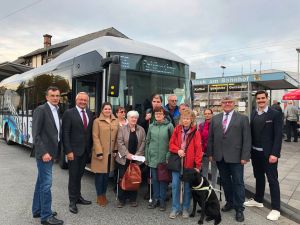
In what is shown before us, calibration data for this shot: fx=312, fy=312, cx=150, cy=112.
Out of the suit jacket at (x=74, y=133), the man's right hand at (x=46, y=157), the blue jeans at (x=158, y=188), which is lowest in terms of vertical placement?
the blue jeans at (x=158, y=188)

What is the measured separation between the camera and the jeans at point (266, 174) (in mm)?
4914

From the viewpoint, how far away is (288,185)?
6.68 m

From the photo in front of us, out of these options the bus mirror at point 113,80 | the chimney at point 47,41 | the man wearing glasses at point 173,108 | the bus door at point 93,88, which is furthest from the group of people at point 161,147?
the chimney at point 47,41

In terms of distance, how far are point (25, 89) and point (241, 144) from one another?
8.43 m

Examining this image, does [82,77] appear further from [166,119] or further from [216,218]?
[216,218]

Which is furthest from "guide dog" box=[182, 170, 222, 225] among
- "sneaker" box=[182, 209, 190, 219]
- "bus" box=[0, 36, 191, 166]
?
"bus" box=[0, 36, 191, 166]

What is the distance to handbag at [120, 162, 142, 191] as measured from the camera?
511cm

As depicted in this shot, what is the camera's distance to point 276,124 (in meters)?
4.82

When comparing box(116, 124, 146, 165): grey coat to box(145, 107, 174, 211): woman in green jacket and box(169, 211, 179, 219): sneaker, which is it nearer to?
box(145, 107, 174, 211): woman in green jacket

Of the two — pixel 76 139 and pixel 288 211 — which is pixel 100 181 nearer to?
pixel 76 139

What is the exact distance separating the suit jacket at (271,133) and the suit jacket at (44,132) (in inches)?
125

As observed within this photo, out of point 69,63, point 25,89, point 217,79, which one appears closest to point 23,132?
point 25,89

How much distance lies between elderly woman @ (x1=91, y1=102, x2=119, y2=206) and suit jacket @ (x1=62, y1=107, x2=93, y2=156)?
0.21 meters

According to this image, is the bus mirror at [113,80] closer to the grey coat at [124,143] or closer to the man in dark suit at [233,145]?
the grey coat at [124,143]
